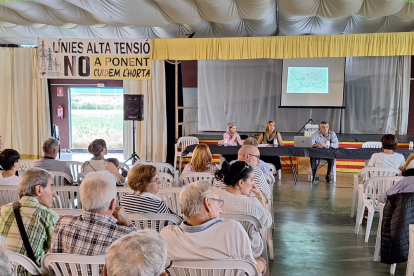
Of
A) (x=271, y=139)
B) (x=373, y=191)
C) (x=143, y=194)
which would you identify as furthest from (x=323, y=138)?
(x=143, y=194)

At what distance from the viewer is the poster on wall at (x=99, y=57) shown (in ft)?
24.7

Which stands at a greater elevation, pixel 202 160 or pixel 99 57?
pixel 99 57

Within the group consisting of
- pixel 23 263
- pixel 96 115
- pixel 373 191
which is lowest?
pixel 373 191

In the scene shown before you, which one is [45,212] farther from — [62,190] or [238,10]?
[238,10]

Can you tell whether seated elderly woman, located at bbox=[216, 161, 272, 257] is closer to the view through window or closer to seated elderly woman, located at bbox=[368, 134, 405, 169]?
seated elderly woman, located at bbox=[368, 134, 405, 169]

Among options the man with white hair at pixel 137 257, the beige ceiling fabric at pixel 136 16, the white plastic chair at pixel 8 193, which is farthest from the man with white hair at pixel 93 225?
the beige ceiling fabric at pixel 136 16

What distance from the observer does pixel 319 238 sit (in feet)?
14.4

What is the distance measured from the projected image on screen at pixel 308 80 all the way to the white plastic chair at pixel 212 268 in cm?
995

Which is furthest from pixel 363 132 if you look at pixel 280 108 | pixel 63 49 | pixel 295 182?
pixel 63 49

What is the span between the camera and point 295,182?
745 centimetres

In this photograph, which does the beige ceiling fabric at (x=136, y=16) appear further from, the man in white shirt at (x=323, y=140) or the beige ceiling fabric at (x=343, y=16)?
the man in white shirt at (x=323, y=140)

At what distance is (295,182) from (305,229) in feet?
9.14

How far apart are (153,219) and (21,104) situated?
322 inches

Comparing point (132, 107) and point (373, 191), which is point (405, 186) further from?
point (132, 107)
